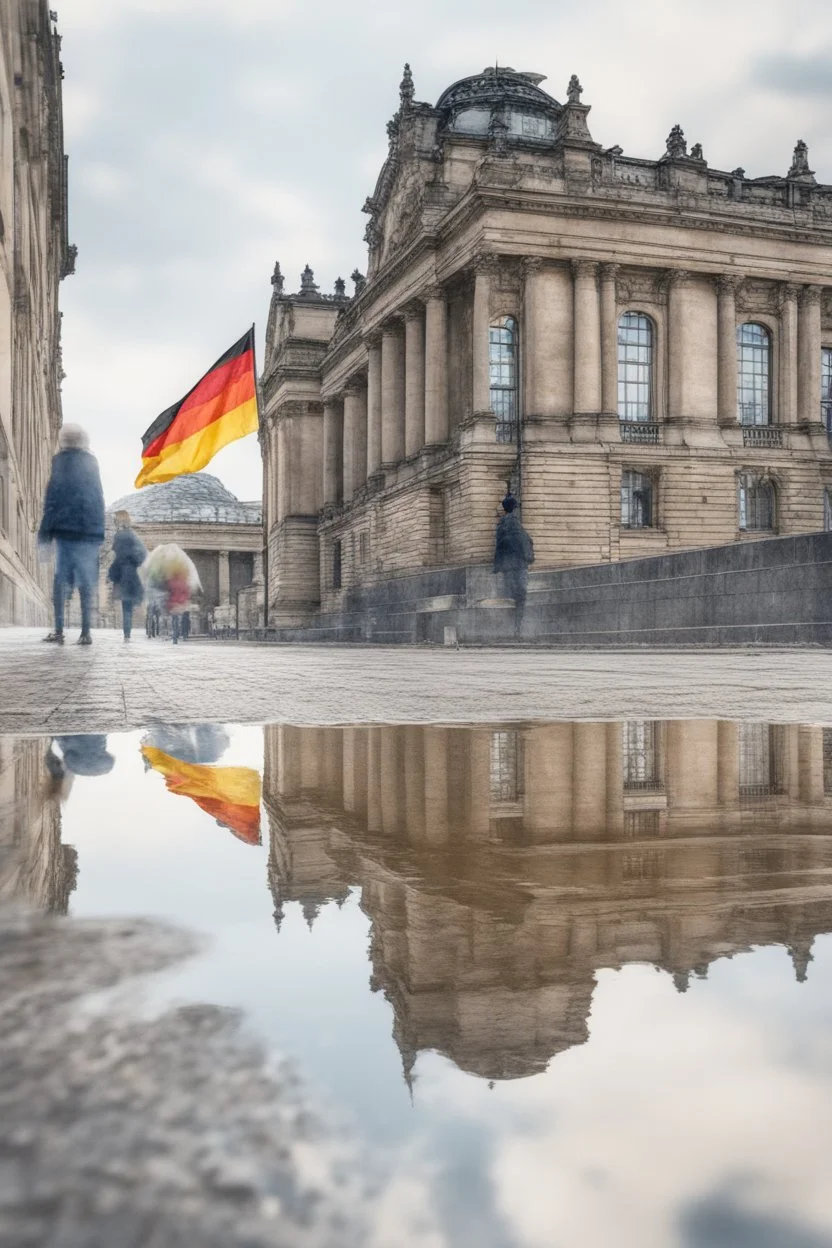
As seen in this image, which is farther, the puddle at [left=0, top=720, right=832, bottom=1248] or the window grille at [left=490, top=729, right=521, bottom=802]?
the window grille at [left=490, top=729, right=521, bottom=802]

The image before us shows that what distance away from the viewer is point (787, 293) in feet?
126

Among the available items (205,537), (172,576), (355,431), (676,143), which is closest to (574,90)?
(676,143)

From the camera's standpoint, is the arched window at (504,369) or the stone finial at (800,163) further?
the stone finial at (800,163)

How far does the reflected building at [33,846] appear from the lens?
1.06 m

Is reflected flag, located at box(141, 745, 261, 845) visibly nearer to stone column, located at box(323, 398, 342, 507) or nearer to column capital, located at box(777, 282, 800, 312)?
column capital, located at box(777, 282, 800, 312)

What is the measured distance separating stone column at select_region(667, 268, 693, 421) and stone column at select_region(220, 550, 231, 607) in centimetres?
5163

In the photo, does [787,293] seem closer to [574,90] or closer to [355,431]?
[574,90]

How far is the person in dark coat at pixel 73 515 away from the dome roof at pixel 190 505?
72.1 metres

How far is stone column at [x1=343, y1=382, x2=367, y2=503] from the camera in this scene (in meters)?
50.0

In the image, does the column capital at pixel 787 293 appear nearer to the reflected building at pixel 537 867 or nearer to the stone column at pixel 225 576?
the reflected building at pixel 537 867

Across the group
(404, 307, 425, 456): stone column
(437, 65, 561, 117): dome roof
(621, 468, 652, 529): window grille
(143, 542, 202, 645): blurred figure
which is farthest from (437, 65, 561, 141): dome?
(143, 542, 202, 645): blurred figure

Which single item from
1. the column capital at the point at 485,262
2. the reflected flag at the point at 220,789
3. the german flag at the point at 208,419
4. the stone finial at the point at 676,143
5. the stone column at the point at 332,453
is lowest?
the reflected flag at the point at 220,789

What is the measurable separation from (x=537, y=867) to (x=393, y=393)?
4239 cm

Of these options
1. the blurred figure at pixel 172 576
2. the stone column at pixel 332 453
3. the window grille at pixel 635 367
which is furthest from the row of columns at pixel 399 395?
the blurred figure at pixel 172 576
